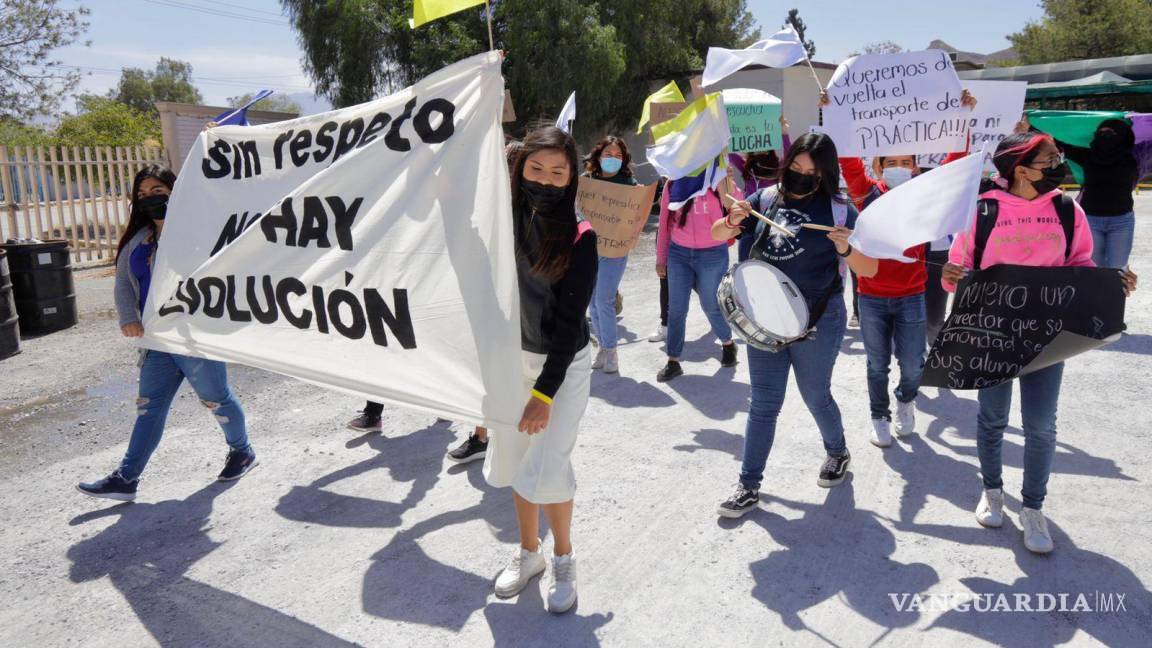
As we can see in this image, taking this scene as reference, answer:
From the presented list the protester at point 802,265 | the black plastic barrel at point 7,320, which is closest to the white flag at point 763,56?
the protester at point 802,265

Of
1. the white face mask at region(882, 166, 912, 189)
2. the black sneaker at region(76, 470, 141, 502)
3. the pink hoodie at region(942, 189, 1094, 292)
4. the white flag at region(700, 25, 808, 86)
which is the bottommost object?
the black sneaker at region(76, 470, 141, 502)

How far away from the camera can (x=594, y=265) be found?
3.09m

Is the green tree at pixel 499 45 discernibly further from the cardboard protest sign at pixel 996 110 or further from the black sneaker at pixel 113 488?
the black sneaker at pixel 113 488

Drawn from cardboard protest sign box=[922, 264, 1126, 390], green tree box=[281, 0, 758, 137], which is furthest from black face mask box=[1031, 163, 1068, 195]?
green tree box=[281, 0, 758, 137]

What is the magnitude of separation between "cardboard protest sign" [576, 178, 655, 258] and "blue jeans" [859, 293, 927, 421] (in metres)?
2.11

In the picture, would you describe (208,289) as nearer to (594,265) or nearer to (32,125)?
(594,265)

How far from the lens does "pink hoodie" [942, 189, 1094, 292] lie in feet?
11.5

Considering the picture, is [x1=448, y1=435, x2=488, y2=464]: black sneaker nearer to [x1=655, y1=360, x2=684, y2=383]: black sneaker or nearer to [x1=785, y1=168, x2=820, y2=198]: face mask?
[x1=655, y1=360, x2=684, y2=383]: black sneaker

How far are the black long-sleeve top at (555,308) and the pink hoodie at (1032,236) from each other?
6.43ft

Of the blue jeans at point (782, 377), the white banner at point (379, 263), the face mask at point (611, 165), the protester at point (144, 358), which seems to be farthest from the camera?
the face mask at point (611, 165)

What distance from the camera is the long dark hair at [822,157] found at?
146 inches

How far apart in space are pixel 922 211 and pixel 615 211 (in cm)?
350

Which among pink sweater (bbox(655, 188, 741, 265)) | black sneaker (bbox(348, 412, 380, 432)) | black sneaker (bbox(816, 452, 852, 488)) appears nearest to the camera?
black sneaker (bbox(816, 452, 852, 488))

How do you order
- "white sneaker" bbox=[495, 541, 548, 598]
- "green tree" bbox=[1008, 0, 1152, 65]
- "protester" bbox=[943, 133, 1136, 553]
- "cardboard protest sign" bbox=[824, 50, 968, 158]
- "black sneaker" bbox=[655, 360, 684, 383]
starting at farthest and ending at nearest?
1. "green tree" bbox=[1008, 0, 1152, 65]
2. "black sneaker" bbox=[655, 360, 684, 383]
3. "cardboard protest sign" bbox=[824, 50, 968, 158]
4. "protester" bbox=[943, 133, 1136, 553]
5. "white sneaker" bbox=[495, 541, 548, 598]
